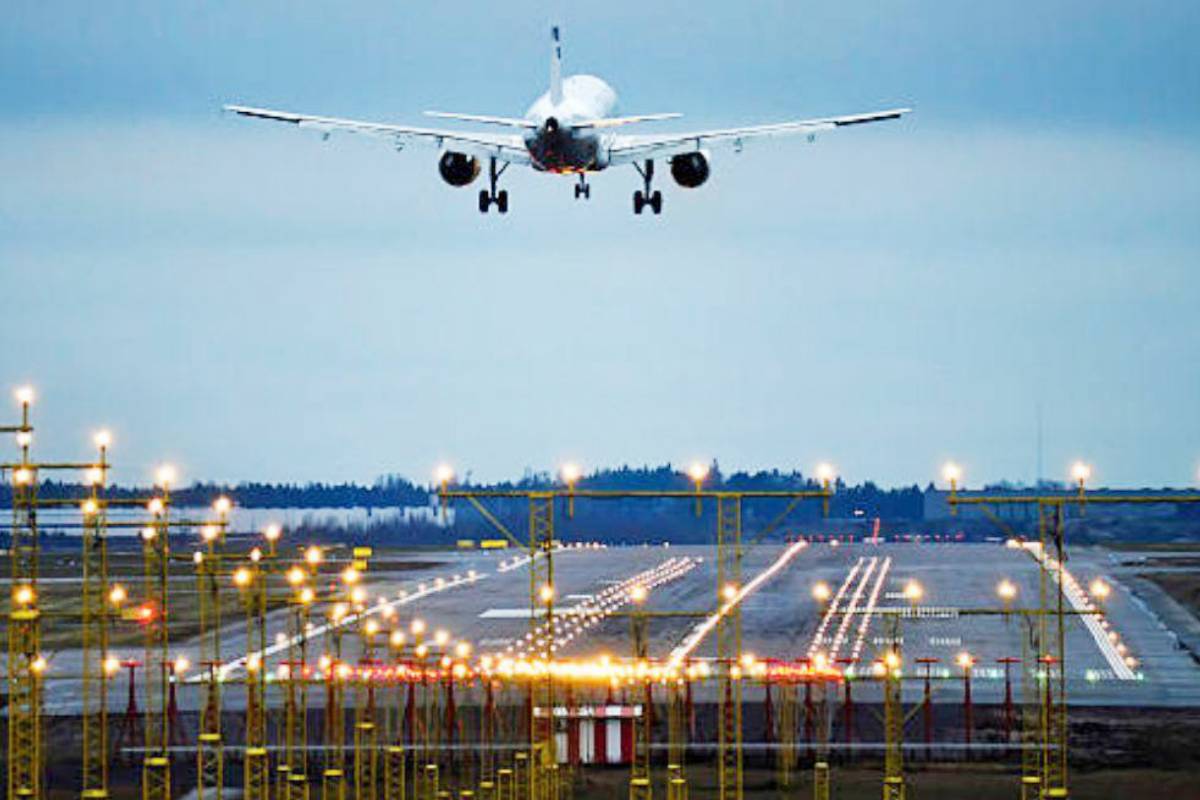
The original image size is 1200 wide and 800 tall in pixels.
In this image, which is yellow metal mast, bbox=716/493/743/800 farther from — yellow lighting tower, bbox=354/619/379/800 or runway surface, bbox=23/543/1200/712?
runway surface, bbox=23/543/1200/712

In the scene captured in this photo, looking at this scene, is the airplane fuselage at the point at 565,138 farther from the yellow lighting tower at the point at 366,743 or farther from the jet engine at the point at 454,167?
the yellow lighting tower at the point at 366,743

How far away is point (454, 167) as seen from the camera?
134 metres

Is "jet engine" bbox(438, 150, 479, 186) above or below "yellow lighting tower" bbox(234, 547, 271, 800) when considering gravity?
above

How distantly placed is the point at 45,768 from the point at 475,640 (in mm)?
64493

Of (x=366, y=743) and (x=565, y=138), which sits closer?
→ (x=366, y=743)

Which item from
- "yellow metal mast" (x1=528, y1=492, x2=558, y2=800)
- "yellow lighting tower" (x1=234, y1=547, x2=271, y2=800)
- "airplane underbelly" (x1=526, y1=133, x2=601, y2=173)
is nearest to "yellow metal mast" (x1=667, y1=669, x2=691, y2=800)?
"yellow metal mast" (x1=528, y1=492, x2=558, y2=800)

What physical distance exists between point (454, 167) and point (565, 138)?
793 centimetres

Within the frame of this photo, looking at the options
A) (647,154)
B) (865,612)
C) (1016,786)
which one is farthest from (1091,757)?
(865,612)

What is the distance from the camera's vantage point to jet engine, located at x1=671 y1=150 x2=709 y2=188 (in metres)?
135

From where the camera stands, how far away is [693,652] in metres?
160

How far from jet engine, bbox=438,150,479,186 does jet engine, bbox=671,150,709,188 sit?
9.97 meters

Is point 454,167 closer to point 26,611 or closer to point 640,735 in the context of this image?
point 640,735

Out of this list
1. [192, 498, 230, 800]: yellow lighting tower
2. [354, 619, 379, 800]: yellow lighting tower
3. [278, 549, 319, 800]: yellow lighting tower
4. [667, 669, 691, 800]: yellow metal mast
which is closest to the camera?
[192, 498, 230, 800]: yellow lighting tower

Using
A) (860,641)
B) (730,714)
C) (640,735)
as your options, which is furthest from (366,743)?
(860,641)
